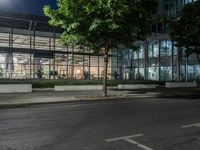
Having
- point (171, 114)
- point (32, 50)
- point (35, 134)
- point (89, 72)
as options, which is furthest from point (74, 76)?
point (35, 134)

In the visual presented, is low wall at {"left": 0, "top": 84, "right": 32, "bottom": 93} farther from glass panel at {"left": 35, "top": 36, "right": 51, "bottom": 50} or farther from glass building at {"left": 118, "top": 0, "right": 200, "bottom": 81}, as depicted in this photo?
glass building at {"left": 118, "top": 0, "right": 200, "bottom": 81}

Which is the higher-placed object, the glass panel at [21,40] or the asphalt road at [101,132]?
the glass panel at [21,40]

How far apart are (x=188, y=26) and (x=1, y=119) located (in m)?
21.4

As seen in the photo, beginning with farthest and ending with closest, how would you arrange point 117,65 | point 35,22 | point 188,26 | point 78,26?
point 117,65 → point 35,22 → point 188,26 → point 78,26

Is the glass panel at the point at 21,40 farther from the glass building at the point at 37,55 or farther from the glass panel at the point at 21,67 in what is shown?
the glass panel at the point at 21,67

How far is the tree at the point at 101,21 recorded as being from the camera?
17672mm

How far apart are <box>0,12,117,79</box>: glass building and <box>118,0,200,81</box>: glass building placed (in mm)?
9158

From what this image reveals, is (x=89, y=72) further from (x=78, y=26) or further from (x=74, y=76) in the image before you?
(x=78, y=26)

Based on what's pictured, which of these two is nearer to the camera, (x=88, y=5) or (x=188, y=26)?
(x=88, y=5)

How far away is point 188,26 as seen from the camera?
26.8m

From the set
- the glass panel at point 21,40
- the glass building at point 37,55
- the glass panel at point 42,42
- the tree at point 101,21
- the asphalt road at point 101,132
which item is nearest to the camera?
the asphalt road at point 101,132

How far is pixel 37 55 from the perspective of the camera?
125 ft

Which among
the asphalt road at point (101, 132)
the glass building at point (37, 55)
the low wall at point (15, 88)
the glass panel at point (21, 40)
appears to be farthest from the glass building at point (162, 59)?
the asphalt road at point (101, 132)

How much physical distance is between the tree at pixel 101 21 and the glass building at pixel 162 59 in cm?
2349
